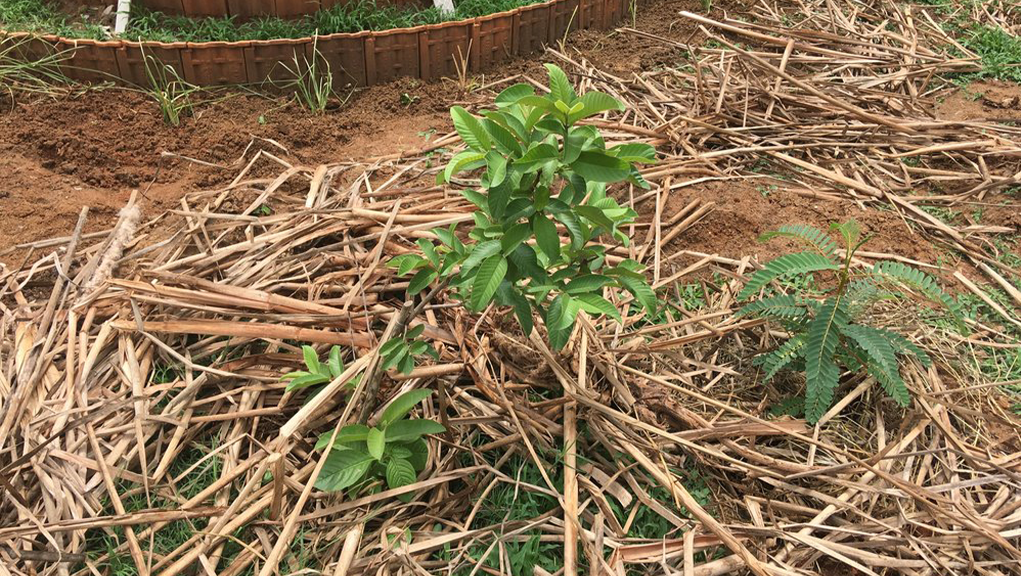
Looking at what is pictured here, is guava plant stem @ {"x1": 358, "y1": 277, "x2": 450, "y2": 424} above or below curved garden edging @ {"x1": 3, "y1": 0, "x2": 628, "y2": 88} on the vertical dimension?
below

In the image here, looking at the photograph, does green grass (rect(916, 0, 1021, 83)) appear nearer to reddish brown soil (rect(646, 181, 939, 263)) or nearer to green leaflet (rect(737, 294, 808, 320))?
reddish brown soil (rect(646, 181, 939, 263))

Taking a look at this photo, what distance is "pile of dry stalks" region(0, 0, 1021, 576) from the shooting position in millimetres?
1908

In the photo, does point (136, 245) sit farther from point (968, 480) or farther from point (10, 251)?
point (968, 480)

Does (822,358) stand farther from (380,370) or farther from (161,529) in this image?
(161,529)

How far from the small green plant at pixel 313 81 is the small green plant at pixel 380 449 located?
82.4 inches

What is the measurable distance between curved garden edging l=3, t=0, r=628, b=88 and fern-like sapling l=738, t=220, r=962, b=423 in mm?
2250

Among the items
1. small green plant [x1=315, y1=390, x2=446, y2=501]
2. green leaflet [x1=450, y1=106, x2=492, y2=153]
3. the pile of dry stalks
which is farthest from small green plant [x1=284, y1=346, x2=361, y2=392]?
green leaflet [x1=450, y1=106, x2=492, y2=153]

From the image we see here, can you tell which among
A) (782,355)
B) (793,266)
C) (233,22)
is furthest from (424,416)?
(233,22)

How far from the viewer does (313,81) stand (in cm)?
349

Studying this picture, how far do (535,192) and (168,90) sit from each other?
106 inches

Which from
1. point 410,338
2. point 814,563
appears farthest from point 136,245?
point 814,563

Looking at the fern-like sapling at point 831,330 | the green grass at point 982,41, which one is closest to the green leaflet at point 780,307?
the fern-like sapling at point 831,330

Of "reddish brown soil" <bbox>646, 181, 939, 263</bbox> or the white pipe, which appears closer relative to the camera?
"reddish brown soil" <bbox>646, 181, 939, 263</bbox>

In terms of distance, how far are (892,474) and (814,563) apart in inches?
15.7
